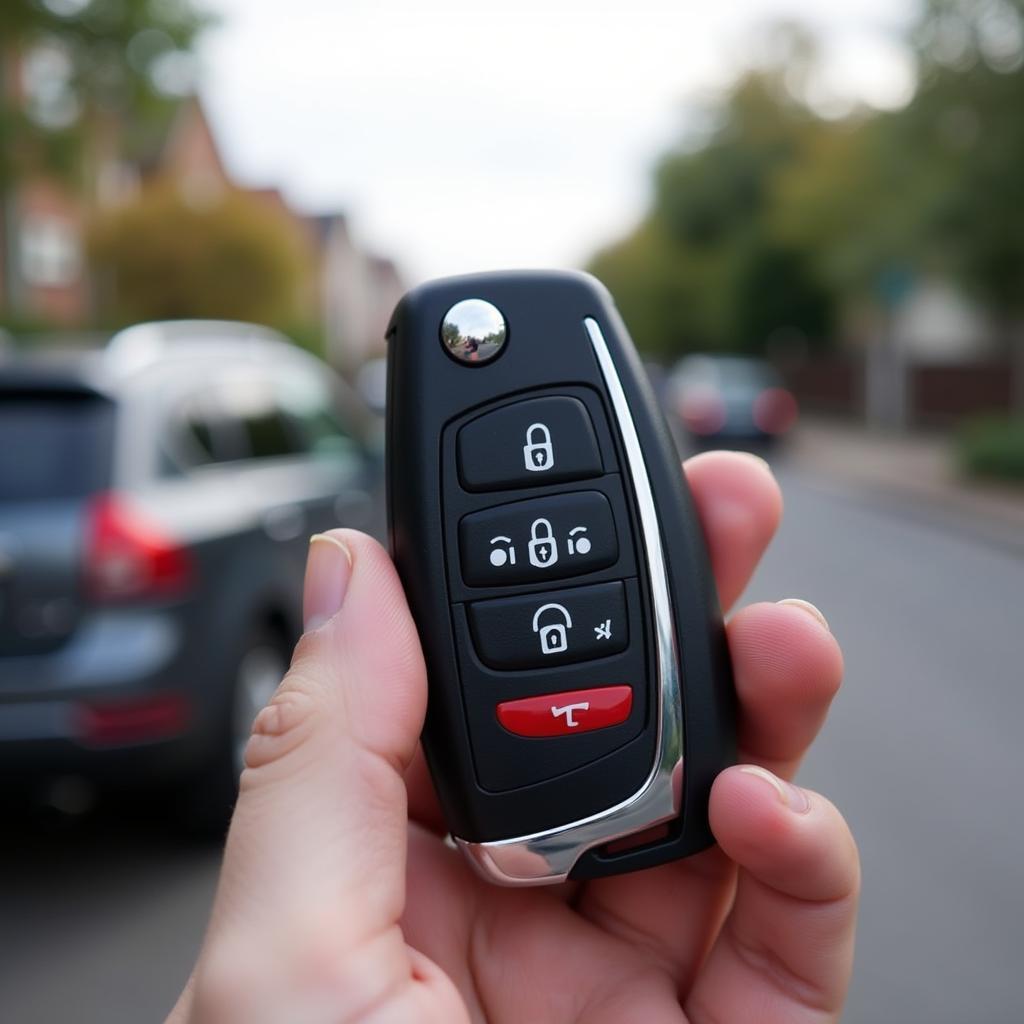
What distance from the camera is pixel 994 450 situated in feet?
44.2

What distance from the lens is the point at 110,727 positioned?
3.48m

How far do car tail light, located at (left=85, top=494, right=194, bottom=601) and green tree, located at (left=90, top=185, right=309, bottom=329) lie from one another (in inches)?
916

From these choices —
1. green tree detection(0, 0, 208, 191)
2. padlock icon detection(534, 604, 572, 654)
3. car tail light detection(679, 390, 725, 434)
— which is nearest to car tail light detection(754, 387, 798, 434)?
car tail light detection(679, 390, 725, 434)

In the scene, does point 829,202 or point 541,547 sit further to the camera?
point 829,202

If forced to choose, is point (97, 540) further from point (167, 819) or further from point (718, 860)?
point (718, 860)

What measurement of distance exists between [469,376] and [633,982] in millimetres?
681

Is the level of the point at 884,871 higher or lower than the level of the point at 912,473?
higher

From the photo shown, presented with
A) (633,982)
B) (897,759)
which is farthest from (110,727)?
(897,759)

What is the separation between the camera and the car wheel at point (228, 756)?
384cm

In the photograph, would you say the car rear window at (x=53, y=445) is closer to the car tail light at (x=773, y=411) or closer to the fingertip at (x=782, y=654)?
the fingertip at (x=782, y=654)

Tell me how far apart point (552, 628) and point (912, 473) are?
1497cm

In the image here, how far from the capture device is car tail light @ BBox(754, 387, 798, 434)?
18.7 m

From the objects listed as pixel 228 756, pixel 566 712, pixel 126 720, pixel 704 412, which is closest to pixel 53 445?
pixel 126 720

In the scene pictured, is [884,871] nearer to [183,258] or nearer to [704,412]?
[704,412]
